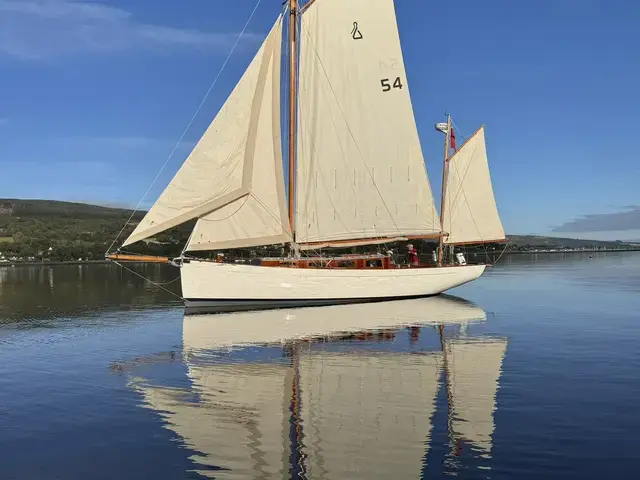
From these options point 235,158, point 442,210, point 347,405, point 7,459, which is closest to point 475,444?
point 347,405

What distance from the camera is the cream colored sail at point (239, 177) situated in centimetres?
3334

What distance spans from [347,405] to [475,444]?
357cm

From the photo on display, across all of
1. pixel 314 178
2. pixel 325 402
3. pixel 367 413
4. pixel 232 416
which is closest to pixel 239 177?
pixel 314 178

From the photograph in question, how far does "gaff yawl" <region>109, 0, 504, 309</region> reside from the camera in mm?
34156

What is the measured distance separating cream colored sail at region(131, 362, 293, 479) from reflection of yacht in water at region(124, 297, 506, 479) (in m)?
0.02

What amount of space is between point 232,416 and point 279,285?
23.1 meters

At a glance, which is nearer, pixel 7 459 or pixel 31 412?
pixel 7 459

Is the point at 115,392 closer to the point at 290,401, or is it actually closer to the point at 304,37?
the point at 290,401

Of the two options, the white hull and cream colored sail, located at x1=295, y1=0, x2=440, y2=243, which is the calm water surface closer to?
the white hull

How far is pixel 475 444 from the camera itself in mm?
10898

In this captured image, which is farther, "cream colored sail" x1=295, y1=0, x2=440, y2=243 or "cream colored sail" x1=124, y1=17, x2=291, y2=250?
"cream colored sail" x1=295, y1=0, x2=440, y2=243

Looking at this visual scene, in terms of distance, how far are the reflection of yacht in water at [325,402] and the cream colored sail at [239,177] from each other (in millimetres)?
9900

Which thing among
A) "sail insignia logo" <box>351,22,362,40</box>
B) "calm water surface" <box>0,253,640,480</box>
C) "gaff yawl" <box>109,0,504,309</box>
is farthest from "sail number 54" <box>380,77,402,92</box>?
"calm water surface" <box>0,253,640,480</box>

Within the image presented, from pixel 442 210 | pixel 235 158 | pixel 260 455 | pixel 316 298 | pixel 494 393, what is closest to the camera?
Answer: pixel 260 455
